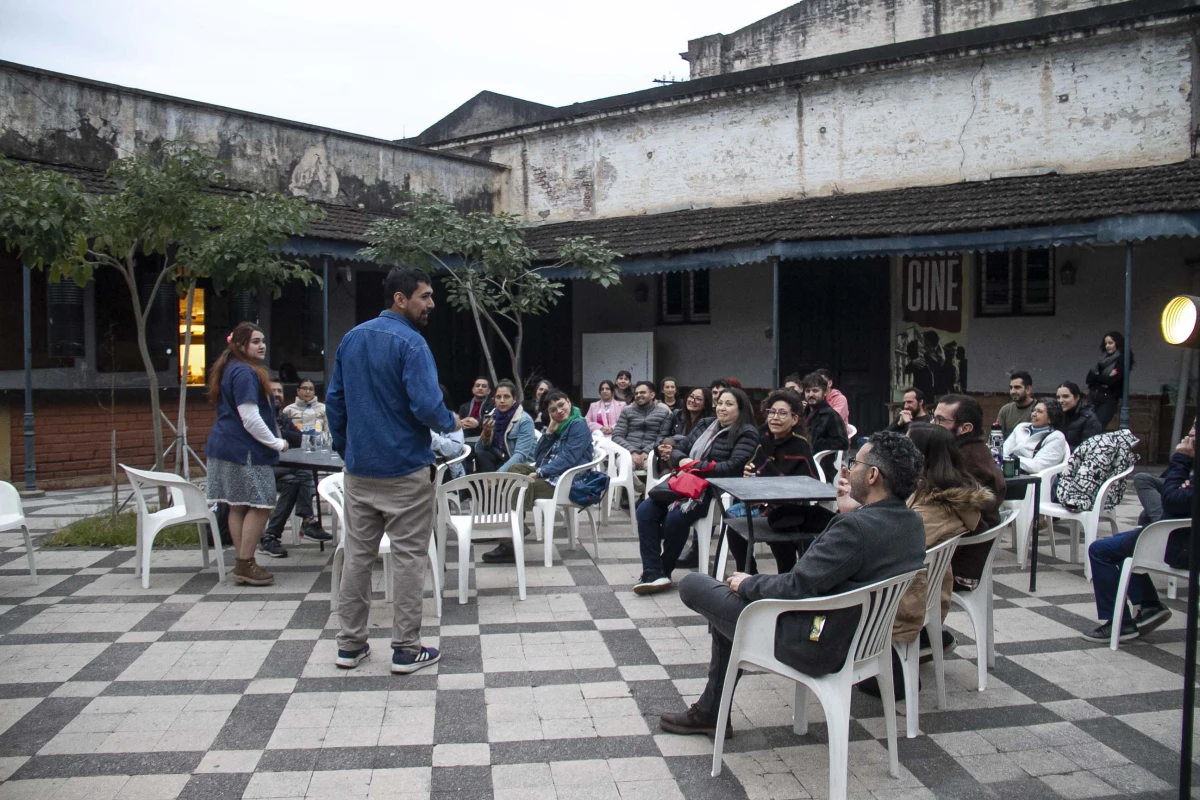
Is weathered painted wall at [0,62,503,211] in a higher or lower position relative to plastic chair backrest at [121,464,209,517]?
higher

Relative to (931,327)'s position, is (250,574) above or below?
below

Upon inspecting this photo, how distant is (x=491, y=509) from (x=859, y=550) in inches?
123

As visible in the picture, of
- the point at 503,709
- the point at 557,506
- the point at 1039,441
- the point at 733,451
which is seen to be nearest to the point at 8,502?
the point at 557,506

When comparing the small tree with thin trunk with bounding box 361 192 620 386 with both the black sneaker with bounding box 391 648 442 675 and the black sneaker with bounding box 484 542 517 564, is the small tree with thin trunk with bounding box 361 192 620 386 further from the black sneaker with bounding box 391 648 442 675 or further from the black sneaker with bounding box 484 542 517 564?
the black sneaker with bounding box 391 648 442 675

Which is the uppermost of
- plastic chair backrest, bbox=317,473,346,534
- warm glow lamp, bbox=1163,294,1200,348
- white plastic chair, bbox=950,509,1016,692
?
warm glow lamp, bbox=1163,294,1200,348

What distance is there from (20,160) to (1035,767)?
445 inches

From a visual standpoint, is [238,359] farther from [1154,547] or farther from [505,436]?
[1154,547]

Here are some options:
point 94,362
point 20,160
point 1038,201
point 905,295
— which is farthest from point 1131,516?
point 20,160

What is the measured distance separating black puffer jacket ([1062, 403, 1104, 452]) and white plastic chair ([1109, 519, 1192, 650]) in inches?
113

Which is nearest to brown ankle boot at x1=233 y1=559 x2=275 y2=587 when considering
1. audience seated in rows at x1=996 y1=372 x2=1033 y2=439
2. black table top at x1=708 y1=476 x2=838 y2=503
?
black table top at x1=708 y1=476 x2=838 y2=503

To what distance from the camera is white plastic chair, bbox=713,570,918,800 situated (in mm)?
3166

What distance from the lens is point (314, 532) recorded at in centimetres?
732

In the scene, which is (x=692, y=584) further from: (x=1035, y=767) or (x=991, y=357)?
(x=991, y=357)

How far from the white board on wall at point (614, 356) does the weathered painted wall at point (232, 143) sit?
3308 millimetres
